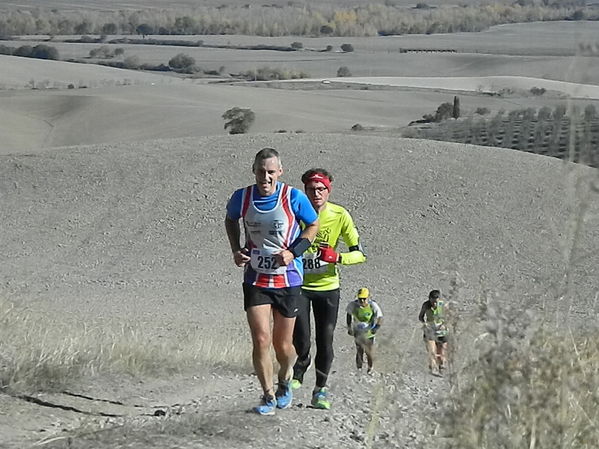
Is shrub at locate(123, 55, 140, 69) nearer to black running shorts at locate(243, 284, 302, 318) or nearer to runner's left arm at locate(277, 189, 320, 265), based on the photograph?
runner's left arm at locate(277, 189, 320, 265)

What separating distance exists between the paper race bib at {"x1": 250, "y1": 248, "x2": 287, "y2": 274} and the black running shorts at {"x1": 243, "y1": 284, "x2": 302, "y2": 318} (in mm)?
93

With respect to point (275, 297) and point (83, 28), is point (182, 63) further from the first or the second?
point (275, 297)

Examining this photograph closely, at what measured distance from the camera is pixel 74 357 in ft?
24.1

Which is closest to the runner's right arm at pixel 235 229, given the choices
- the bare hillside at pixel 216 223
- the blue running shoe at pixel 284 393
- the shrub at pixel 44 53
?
the blue running shoe at pixel 284 393

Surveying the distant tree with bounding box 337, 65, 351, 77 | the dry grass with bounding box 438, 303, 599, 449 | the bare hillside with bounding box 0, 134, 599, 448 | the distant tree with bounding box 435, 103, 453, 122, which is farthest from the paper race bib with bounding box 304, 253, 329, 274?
the distant tree with bounding box 337, 65, 351, 77

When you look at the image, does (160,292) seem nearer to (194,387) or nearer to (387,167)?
(387,167)

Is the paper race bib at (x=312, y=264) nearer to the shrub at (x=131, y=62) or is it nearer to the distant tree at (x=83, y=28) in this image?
the shrub at (x=131, y=62)

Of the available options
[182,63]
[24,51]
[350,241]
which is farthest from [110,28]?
[350,241]

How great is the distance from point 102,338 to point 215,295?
12.1m

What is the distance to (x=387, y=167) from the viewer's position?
29.1m

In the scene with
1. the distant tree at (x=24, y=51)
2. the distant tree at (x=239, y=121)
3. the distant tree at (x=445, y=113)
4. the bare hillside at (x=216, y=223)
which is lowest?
the distant tree at (x=24, y=51)

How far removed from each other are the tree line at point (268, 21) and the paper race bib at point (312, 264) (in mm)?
134742

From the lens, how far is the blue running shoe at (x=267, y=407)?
19.8ft

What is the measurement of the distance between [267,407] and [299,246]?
859 mm
